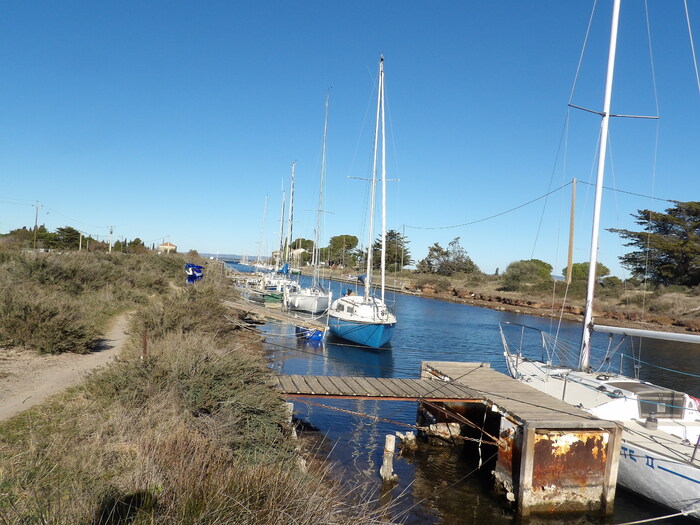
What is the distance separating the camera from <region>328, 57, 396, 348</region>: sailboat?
89.9 ft

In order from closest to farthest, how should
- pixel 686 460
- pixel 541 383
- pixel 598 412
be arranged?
pixel 686 460 < pixel 598 412 < pixel 541 383

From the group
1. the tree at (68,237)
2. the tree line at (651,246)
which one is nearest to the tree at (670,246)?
the tree line at (651,246)

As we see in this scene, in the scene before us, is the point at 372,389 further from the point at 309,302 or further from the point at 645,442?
the point at 309,302

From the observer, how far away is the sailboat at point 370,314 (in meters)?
27.4

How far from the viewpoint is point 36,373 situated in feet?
38.7

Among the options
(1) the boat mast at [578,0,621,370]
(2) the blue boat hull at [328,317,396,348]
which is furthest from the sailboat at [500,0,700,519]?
(2) the blue boat hull at [328,317,396,348]

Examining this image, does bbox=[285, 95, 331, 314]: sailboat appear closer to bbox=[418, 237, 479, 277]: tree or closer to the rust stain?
the rust stain

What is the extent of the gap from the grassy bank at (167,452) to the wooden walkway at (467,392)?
4.16 feet

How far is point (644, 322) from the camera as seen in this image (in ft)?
151

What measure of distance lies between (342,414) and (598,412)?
7229 mm

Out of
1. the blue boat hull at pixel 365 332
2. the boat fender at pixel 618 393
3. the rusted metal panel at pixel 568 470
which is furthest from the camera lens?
the blue boat hull at pixel 365 332

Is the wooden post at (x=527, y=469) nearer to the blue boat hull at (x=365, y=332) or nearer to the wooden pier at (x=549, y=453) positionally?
the wooden pier at (x=549, y=453)

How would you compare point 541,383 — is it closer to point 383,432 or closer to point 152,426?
point 383,432

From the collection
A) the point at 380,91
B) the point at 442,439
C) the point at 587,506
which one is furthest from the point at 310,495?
the point at 380,91
